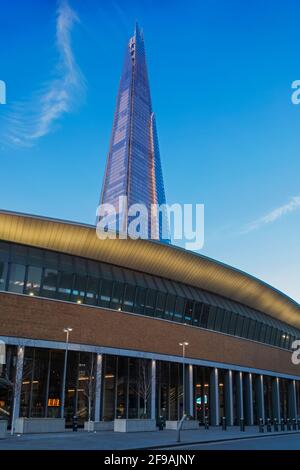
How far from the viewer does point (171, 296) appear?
4728cm

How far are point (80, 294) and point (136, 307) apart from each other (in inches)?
236

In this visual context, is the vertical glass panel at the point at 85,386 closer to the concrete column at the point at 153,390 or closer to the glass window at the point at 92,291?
the glass window at the point at 92,291

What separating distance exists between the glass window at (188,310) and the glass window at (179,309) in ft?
2.05

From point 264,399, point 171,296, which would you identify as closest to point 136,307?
point 171,296

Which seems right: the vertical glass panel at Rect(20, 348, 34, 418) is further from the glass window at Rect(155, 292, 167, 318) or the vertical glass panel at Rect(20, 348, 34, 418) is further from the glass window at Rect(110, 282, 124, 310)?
the glass window at Rect(155, 292, 167, 318)

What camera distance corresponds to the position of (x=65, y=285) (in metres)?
39.3

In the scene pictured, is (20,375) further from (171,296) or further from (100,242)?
(171,296)

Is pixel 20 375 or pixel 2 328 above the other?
pixel 2 328

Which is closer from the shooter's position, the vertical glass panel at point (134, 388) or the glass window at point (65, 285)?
the glass window at point (65, 285)

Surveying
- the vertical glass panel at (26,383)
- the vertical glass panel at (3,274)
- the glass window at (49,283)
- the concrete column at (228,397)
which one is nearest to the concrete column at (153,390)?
the vertical glass panel at (26,383)

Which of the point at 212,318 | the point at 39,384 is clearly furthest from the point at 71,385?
the point at 212,318

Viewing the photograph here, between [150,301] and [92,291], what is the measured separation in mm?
6435

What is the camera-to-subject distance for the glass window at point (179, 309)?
1877 inches

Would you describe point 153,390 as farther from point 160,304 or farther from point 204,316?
point 204,316
